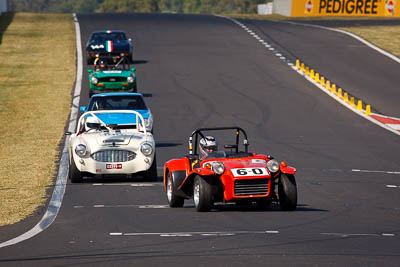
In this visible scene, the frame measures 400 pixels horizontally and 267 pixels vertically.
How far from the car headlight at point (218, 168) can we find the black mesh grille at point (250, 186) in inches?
12.3

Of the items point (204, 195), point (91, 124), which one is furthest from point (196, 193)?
point (91, 124)

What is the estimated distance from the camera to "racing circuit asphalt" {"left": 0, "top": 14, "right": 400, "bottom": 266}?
1145 cm

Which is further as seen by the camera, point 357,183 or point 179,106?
point 179,106

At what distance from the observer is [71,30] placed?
197ft

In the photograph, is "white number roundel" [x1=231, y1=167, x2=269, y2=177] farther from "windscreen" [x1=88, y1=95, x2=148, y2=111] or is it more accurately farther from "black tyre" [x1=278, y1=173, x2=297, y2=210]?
"windscreen" [x1=88, y1=95, x2=148, y2=111]

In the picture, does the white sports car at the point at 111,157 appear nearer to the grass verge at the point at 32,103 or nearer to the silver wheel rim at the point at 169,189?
the grass verge at the point at 32,103

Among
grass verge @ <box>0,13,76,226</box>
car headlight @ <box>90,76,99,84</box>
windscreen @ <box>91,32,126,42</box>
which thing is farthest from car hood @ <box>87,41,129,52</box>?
car headlight @ <box>90,76,99,84</box>

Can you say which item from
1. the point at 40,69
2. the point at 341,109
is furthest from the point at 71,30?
the point at 341,109

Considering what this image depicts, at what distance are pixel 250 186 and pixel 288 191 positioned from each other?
696 mm

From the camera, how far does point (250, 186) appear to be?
14.5 meters

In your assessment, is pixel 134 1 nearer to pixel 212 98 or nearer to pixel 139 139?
pixel 212 98

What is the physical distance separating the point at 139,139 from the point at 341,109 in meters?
16.9

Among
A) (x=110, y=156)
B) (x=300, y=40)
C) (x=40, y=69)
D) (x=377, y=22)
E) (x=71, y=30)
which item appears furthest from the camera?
(x=377, y=22)

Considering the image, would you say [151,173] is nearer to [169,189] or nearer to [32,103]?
[169,189]
